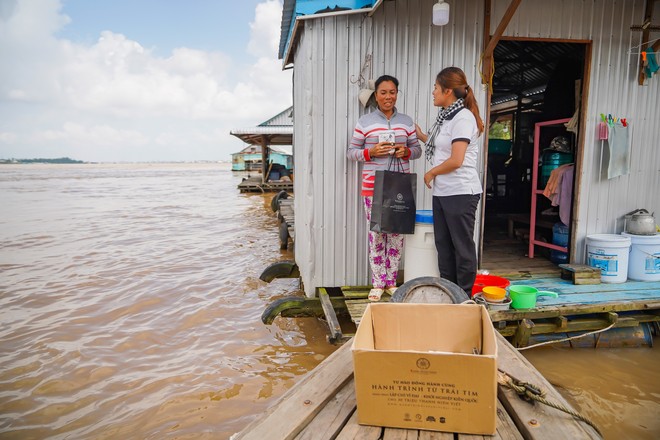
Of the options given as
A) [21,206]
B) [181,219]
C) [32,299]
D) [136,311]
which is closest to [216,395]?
[136,311]

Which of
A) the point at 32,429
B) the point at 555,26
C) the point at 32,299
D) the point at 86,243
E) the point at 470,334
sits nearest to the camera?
the point at 470,334

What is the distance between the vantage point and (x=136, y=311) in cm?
580

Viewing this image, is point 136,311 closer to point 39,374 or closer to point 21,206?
point 39,374

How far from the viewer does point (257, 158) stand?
32750 millimetres

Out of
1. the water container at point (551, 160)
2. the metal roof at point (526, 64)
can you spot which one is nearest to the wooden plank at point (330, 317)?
the water container at point (551, 160)

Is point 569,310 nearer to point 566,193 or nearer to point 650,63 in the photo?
point 566,193

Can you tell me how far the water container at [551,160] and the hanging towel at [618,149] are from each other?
0.60 metres

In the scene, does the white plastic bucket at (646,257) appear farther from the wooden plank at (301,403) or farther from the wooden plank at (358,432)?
the wooden plank at (358,432)

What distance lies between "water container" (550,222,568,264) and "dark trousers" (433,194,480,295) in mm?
2310

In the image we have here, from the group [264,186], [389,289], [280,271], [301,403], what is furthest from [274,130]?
[301,403]

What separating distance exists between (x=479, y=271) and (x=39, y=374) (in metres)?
4.52

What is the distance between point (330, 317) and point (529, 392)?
94.3 inches

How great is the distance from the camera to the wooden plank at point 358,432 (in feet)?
5.56

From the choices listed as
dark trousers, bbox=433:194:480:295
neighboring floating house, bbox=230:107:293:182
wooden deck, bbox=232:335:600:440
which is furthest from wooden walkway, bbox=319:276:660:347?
neighboring floating house, bbox=230:107:293:182
